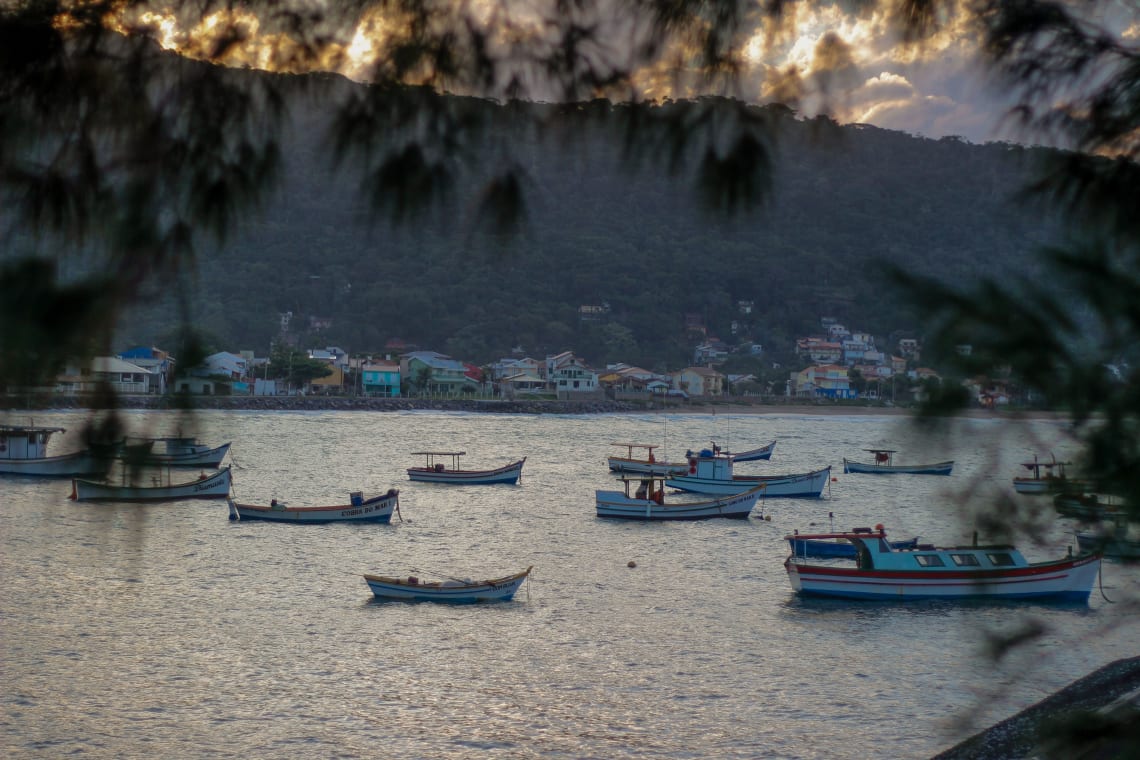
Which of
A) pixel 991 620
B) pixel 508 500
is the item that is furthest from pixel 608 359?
pixel 991 620

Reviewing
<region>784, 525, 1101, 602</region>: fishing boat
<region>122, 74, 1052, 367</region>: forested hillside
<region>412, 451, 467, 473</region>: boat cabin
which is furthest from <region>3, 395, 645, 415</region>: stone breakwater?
<region>122, 74, 1052, 367</region>: forested hillside

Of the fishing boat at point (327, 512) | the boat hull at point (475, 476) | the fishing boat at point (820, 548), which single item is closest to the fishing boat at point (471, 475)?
the boat hull at point (475, 476)

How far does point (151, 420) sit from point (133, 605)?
13.8m

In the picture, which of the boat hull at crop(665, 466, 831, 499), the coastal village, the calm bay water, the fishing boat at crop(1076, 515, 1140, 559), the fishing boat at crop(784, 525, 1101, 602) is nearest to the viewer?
the fishing boat at crop(1076, 515, 1140, 559)

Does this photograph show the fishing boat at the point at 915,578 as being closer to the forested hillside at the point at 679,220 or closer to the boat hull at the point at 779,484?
the forested hillside at the point at 679,220

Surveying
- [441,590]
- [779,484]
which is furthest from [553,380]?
[441,590]

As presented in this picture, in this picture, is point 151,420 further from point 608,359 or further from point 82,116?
point 608,359

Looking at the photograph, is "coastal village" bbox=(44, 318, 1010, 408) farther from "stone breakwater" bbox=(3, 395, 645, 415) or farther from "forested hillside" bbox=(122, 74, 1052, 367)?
"forested hillside" bbox=(122, 74, 1052, 367)

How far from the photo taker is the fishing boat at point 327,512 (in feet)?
74.3

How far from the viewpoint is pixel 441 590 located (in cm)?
1488

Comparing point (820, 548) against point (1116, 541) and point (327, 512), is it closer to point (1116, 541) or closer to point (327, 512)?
point (327, 512)

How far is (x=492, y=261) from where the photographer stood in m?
2.68

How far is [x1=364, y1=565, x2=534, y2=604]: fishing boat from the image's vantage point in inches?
587

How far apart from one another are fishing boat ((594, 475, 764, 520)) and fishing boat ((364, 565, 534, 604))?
9411 mm
